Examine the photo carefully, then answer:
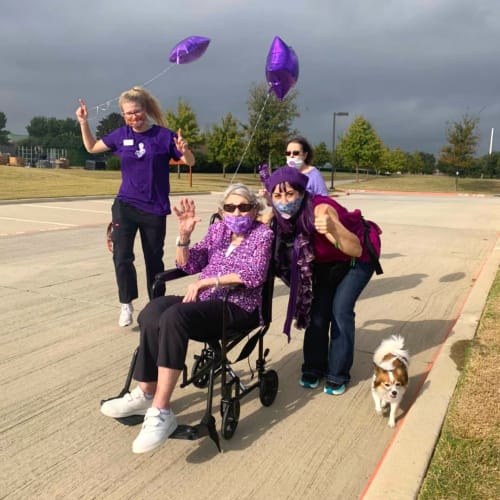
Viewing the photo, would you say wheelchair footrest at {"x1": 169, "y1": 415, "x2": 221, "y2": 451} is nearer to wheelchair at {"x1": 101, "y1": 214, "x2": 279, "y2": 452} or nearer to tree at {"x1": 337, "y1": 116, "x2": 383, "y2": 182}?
wheelchair at {"x1": 101, "y1": 214, "x2": 279, "y2": 452}

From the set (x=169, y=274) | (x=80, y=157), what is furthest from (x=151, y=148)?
(x=80, y=157)

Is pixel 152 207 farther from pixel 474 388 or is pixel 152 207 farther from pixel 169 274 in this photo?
pixel 474 388

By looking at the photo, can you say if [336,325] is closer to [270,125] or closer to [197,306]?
[197,306]

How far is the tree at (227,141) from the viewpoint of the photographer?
4106cm

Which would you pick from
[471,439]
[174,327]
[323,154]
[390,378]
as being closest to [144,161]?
[174,327]

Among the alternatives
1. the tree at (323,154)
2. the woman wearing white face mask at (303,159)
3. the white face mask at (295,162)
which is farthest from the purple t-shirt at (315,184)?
the tree at (323,154)

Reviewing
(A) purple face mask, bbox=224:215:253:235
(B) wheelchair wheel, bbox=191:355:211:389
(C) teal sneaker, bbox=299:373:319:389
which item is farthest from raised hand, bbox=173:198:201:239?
(C) teal sneaker, bbox=299:373:319:389

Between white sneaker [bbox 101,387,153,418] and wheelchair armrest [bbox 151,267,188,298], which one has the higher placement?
wheelchair armrest [bbox 151,267,188,298]

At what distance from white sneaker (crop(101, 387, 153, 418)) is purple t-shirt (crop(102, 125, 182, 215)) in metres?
1.96

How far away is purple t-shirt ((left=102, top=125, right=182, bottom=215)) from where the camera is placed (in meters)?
4.27

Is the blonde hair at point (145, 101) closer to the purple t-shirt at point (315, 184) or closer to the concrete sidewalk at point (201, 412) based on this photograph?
the purple t-shirt at point (315, 184)

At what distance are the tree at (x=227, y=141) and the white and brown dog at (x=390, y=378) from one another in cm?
3898

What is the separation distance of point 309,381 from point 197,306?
1301 millimetres

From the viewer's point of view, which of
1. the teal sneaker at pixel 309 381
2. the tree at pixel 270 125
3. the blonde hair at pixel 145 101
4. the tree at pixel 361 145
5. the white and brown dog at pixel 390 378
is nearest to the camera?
the white and brown dog at pixel 390 378
